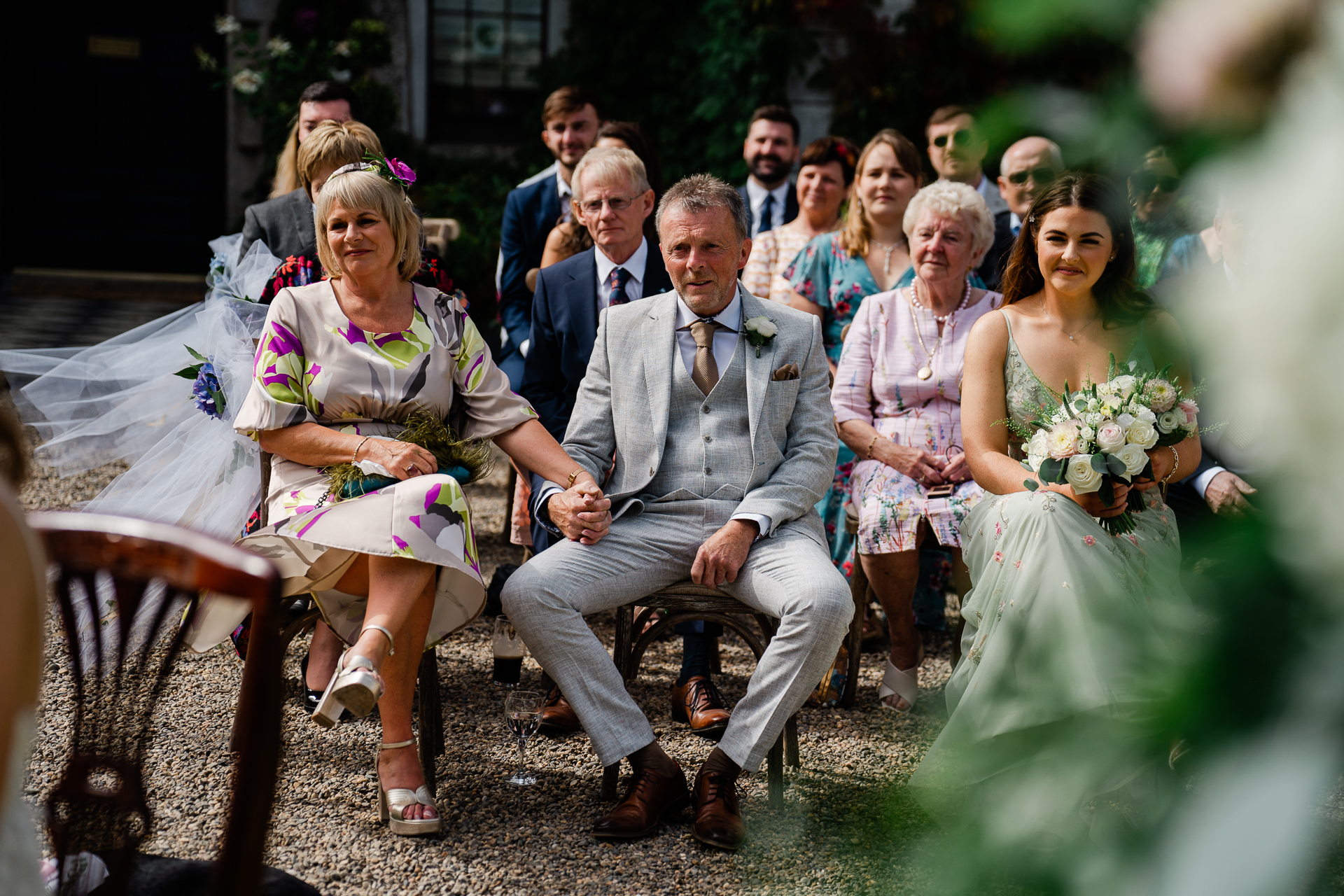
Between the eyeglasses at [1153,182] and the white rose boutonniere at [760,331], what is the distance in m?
2.57

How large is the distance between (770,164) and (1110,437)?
10.0ft

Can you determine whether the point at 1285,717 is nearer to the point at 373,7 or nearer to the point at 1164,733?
the point at 1164,733

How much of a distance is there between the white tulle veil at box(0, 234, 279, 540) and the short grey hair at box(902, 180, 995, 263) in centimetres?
223

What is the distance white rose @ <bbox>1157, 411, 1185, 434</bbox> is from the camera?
2639mm

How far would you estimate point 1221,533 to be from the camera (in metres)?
0.49

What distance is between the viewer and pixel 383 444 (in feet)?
9.30

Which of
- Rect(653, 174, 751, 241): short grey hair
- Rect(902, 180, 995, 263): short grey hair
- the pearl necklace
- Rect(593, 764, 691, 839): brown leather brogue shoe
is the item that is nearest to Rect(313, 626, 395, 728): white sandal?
Rect(593, 764, 691, 839): brown leather brogue shoe

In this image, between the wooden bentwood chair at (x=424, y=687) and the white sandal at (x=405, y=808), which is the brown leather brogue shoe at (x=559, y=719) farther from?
the white sandal at (x=405, y=808)

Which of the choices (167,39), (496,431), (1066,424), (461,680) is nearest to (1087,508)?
(1066,424)

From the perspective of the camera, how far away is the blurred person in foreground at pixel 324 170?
3.34m

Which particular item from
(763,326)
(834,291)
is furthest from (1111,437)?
(834,291)

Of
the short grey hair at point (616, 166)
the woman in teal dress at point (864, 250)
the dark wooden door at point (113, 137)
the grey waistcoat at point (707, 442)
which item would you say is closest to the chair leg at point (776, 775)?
the grey waistcoat at point (707, 442)

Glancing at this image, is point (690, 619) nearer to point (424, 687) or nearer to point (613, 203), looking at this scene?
point (424, 687)

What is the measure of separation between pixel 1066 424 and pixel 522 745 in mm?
1755
